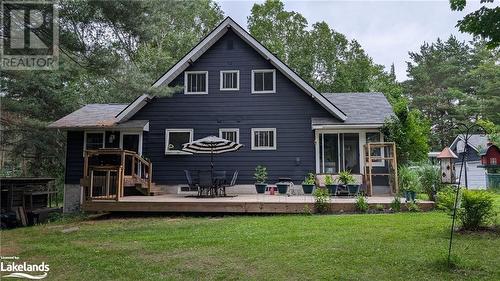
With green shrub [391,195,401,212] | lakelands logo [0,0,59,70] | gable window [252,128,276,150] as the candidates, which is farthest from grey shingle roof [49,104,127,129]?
green shrub [391,195,401,212]

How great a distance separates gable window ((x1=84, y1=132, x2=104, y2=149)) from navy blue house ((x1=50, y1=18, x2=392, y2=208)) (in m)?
0.04

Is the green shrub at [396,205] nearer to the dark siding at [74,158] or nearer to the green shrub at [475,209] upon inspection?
the green shrub at [475,209]

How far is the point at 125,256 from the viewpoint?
557 centimetres

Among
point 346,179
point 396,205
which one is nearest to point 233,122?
point 346,179

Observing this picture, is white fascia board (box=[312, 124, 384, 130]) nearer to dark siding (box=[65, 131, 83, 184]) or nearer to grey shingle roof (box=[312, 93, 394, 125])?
grey shingle roof (box=[312, 93, 394, 125])

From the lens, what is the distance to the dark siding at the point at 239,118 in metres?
13.2

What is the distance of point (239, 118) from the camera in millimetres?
13586

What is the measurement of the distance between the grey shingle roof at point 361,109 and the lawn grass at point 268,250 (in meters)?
4.89

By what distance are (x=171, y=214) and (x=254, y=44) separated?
6.90 meters

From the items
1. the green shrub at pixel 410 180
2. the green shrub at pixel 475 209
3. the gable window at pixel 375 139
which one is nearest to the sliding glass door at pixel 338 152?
the gable window at pixel 375 139

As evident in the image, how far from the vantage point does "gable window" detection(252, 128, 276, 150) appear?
13.4 meters

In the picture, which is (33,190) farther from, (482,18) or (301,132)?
(482,18)

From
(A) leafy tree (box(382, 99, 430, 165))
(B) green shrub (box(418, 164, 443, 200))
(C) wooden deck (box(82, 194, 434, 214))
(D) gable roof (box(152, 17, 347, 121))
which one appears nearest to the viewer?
(C) wooden deck (box(82, 194, 434, 214))

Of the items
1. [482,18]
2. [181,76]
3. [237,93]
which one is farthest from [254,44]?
[482,18]
